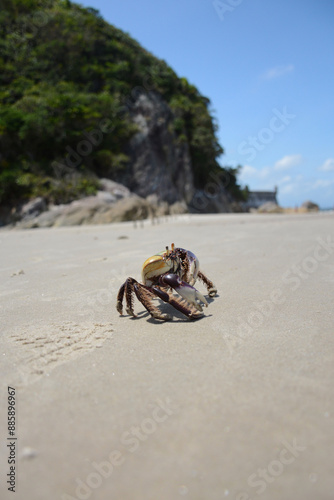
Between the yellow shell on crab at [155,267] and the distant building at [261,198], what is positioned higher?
the distant building at [261,198]

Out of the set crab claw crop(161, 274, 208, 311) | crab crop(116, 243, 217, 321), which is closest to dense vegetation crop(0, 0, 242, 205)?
crab crop(116, 243, 217, 321)

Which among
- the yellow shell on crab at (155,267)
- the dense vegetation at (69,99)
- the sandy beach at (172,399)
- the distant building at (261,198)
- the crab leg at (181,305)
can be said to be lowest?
the sandy beach at (172,399)

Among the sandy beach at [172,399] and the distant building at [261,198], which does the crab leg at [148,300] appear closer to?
the sandy beach at [172,399]

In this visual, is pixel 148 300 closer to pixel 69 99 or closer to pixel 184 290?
pixel 184 290

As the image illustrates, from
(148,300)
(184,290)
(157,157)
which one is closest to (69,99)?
(157,157)

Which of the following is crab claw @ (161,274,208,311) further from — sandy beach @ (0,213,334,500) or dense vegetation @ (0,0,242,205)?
dense vegetation @ (0,0,242,205)

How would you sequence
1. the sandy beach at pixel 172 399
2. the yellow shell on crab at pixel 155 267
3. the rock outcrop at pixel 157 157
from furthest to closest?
the rock outcrop at pixel 157 157
the yellow shell on crab at pixel 155 267
the sandy beach at pixel 172 399

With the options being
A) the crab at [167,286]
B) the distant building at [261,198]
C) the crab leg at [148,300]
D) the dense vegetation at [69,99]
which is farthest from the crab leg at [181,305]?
the distant building at [261,198]
